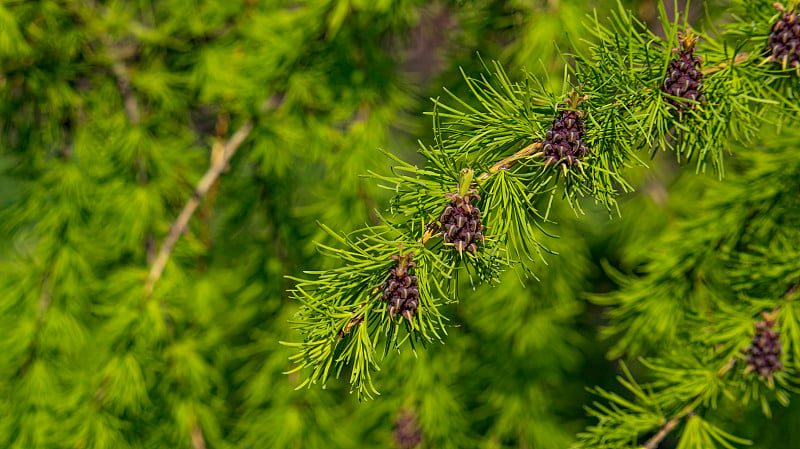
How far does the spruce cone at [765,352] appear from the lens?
0.39m

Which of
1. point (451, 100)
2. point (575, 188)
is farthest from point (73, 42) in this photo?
point (575, 188)

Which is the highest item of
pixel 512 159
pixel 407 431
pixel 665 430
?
pixel 512 159

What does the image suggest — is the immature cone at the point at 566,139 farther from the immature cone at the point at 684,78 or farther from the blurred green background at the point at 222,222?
the blurred green background at the point at 222,222

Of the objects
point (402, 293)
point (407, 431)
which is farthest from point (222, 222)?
point (402, 293)

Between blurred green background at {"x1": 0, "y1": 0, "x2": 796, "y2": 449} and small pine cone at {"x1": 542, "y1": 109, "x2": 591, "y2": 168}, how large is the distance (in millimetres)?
246

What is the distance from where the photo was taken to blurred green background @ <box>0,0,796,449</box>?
1.74ft

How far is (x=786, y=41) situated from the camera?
12.8 inches

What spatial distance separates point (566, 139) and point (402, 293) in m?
0.10

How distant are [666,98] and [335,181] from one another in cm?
31

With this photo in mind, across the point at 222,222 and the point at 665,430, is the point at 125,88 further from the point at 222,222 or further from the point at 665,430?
the point at 665,430

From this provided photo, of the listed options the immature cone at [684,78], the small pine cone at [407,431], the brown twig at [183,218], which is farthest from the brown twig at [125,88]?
the immature cone at [684,78]

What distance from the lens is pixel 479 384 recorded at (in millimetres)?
652

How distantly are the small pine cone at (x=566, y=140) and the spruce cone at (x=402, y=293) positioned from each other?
8 cm

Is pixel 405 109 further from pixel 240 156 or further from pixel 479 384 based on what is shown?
pixel 479 384
